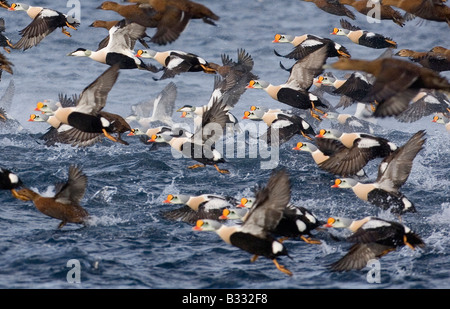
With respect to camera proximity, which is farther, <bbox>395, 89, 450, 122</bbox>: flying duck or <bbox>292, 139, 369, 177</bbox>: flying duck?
<bbox>395, 89, 450, 122</bbox>: flying duck

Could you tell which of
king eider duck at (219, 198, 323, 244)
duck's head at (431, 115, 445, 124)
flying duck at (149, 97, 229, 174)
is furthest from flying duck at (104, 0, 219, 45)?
duck's head at (431, 115, 445, 124)

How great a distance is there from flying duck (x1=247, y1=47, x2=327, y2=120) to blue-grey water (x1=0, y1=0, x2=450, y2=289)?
1189mm

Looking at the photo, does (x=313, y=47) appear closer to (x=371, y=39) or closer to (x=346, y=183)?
(x=371, y=39)

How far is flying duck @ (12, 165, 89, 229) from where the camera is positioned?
8.63 m

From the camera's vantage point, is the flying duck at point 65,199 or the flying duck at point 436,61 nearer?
the flying duck at point 65,199

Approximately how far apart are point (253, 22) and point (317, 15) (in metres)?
1.76

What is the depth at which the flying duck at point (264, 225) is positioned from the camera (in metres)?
7.43

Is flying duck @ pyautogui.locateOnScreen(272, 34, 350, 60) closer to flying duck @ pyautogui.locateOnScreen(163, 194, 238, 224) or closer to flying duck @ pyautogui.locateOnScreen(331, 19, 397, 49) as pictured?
flying duck @ pyautogui.locateOnScreen(331, 19, 397, 49)

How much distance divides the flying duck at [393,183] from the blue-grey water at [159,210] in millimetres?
436

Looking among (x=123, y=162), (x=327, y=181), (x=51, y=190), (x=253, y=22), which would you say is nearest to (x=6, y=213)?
(x=51, y=190)

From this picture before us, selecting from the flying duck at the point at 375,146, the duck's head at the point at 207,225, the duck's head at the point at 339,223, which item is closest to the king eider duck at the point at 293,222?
the duck's head at the point at 339,223

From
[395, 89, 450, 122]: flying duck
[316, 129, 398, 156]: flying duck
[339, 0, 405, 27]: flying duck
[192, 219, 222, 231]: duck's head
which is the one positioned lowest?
[395, 89, 450, 122]: flying duck

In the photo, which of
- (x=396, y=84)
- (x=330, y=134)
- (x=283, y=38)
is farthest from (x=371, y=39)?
(x=396, y=84)

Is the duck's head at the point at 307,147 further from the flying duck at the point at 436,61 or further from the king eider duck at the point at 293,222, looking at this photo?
the king eider duck at the point at 293,222
